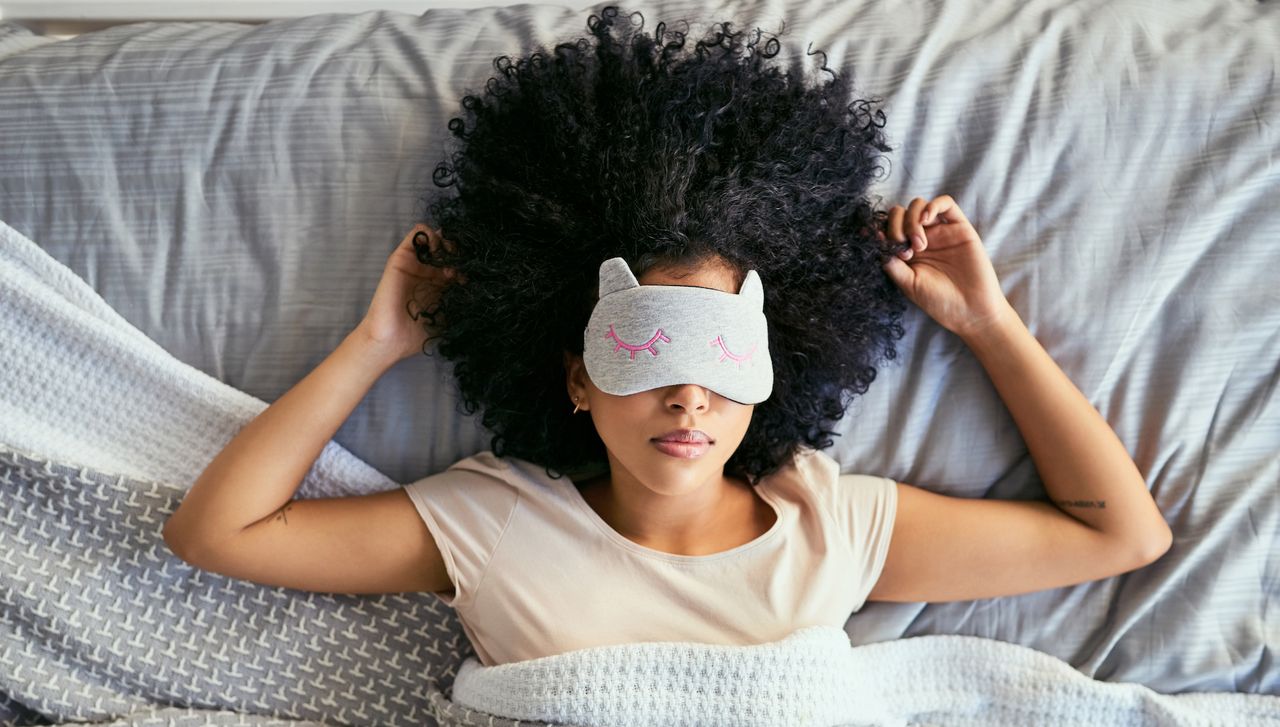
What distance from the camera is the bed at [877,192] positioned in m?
1.21

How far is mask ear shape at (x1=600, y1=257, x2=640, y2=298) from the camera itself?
1.00 meters

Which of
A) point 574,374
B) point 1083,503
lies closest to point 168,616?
point 574,374

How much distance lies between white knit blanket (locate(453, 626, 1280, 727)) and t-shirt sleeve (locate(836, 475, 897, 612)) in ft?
0.30

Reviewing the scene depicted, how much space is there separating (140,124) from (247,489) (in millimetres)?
504

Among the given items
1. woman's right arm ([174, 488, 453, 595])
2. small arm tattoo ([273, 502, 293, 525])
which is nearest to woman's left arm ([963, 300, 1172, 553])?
woman's right arm ([174, 488, 453, 595])

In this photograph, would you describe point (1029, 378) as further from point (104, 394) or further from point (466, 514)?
point (104, 394)

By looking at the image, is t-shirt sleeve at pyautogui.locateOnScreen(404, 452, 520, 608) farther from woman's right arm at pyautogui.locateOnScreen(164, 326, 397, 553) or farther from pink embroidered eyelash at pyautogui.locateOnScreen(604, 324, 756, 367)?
pink embroidered eyelash at pyautogui.locateOnScreen(604, 324, 756, 367)

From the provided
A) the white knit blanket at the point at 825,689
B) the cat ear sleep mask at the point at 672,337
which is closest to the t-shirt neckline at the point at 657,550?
the white knit blanket at the point at 825,689

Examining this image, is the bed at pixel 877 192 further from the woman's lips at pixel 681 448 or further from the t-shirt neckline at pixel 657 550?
the woman's lips at pixel 681 448

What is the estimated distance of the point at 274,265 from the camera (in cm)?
127

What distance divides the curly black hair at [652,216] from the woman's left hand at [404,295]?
2 centimetres

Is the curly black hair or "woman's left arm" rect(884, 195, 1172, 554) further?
"woman's left arm" rect(884, 195, 1172, 554)

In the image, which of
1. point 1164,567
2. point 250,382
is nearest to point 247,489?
point 250,382

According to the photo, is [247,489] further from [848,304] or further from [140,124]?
[848,304]
